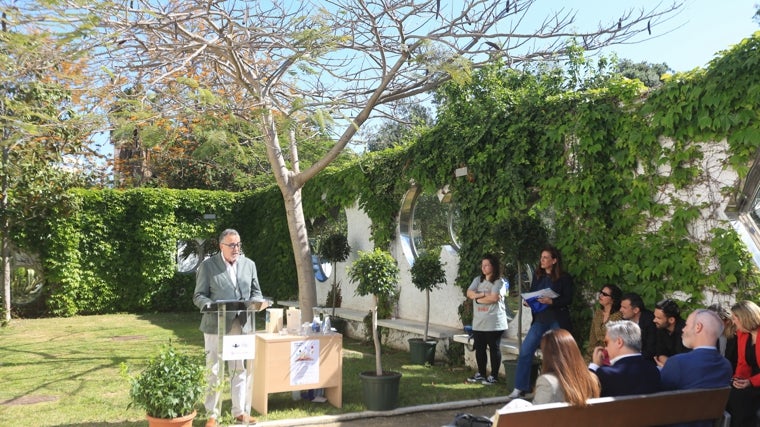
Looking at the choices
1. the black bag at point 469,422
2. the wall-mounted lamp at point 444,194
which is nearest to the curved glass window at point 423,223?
the wall-mounted lamp at point 444,194

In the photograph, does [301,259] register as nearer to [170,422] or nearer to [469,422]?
[170,422]

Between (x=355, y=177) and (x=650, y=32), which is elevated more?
(x=650, y=32)

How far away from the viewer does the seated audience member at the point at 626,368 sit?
3.17 metres

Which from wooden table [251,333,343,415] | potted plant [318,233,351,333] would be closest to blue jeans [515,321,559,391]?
wooden table [251,333,343,415]

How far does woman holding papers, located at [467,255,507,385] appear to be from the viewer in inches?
263

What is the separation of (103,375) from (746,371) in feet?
21.7

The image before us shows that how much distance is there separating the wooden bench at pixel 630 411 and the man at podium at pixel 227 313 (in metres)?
2.66

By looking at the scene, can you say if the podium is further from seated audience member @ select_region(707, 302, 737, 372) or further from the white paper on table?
seated audience member @ select_region(707, 302, 737, 372)

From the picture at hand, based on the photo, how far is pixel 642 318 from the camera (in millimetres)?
5051

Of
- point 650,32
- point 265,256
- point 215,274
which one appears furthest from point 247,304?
point 265,256

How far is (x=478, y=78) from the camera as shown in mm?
11219

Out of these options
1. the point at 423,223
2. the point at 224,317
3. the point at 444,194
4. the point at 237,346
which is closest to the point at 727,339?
the point at 237,346

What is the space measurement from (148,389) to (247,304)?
965mm

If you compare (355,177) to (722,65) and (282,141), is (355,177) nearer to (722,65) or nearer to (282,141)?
(282,141)
